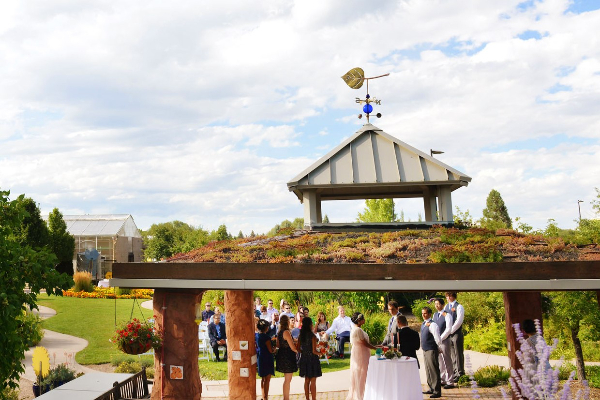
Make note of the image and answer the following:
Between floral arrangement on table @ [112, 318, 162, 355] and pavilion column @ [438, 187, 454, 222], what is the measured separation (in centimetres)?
584

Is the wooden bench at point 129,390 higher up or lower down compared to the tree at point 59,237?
lower down

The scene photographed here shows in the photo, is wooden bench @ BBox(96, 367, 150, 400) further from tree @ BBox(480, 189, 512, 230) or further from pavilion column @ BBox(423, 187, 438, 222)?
tree @ BBox(480, 189, 512, 230)

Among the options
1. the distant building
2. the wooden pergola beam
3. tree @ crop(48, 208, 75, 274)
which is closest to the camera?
the wooden pergola beam

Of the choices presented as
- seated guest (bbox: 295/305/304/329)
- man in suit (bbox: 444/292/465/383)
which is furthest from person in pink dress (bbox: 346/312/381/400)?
seated guest (bbox: 295/305/304/329)

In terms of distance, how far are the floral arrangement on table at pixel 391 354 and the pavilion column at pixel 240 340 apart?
2370mm

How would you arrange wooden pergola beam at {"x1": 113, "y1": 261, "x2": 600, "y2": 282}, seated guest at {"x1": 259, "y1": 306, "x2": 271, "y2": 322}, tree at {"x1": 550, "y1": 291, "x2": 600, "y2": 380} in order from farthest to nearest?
seated guest at {"x1": 259, "y1": 306, "x2": 271, "y2": 322}, tree at {"x1": 550, "y1": 291, "x2": 600, "y2": 380}, wooden pergola beam at {"x1": 113, "y1": 261, "x2": 600, "y2": 282}

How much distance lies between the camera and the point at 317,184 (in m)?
10.1

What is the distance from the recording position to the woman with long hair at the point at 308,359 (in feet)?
30.0

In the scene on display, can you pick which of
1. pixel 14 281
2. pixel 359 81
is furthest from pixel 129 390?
pixel 359 81

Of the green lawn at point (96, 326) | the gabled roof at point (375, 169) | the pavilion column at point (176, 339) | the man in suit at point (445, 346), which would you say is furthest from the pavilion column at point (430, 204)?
the pavilion column at point (176, 339)

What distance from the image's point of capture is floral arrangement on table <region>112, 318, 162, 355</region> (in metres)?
8.00

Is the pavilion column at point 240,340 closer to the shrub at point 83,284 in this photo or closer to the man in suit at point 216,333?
the man in suit at point 216,333

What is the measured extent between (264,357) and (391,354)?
7.93 feet

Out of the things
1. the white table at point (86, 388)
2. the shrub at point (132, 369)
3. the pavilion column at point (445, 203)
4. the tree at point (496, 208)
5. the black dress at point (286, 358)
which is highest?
the tree at point (496, 208)
